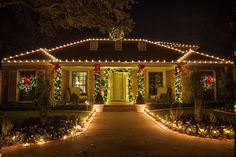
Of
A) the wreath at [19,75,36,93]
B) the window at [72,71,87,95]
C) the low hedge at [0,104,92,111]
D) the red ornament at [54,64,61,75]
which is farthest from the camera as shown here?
the window at [72,71,87,95]

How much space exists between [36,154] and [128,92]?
11498 mm

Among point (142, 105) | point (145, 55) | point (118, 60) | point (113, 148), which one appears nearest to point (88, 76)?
point (118, 60)

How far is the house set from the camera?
16422mm

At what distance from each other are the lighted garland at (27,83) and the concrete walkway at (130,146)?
9.42 metres

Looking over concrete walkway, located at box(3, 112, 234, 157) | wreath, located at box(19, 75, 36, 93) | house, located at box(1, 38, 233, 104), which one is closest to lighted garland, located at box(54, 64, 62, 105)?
house, located at box(1, 38, 233, 104)

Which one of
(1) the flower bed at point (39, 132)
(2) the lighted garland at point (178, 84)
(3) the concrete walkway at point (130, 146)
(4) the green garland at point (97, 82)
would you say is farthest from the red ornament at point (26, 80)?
(2) the lighted garland at point (178, 84)

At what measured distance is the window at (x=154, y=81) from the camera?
18.6 metres

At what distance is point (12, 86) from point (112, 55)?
280 inches

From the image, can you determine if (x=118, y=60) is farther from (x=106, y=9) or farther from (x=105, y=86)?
(x=106, y=9)

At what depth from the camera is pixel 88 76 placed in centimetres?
1839

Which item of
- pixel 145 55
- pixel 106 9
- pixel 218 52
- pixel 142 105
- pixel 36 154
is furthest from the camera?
pixel 218 52

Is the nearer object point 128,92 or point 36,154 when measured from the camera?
point 36,154

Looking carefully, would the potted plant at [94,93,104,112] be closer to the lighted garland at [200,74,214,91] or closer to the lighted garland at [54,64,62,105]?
the lighted garland at [54,64,62,105]

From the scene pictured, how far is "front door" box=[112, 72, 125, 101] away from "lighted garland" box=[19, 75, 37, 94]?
18.5 feet
